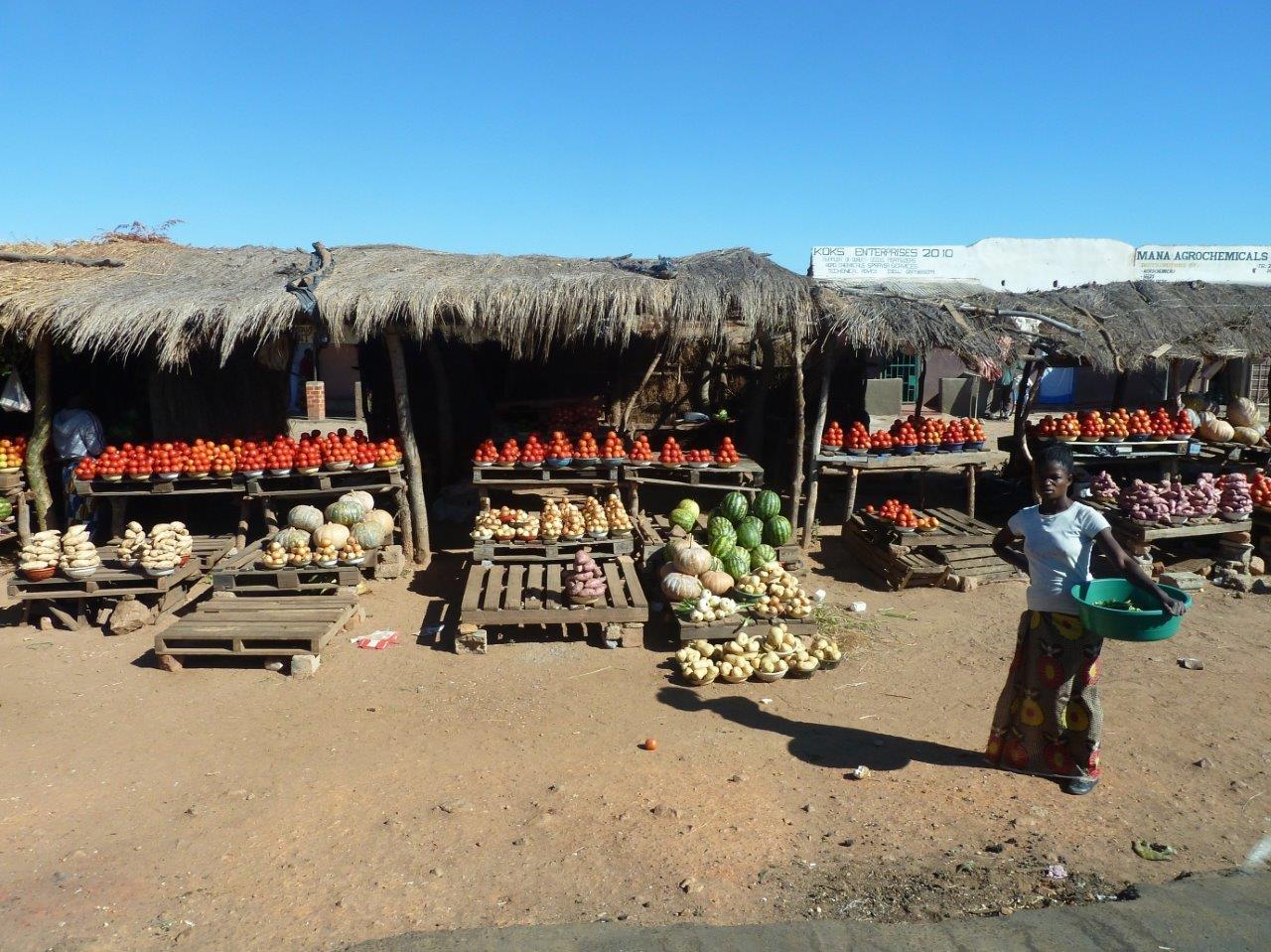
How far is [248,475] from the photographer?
828 centimetres

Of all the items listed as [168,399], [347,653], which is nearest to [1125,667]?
[347,653]

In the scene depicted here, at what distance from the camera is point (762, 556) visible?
791cm

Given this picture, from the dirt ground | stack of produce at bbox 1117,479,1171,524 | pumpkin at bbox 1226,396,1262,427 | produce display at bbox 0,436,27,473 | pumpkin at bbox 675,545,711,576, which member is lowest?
the dirt ground

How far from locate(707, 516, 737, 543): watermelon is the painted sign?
30.8 ft

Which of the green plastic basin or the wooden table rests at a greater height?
the wooden table

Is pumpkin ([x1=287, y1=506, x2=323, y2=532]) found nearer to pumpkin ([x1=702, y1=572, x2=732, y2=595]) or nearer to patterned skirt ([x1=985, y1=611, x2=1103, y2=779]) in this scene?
pumpkin ([x1=702, y1=572, x2=732, y2=595])

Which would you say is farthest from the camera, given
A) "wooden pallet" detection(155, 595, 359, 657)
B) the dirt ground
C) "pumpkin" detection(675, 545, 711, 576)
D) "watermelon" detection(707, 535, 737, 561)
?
"watermelon" detection(707, 535, 737, 561)

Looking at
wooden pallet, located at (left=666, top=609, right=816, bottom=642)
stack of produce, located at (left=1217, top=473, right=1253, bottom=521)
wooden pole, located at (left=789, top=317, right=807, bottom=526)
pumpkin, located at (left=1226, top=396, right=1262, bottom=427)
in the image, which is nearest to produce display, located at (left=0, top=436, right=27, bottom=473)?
wooden pallet, located at (left=666, top=609, right=816, bottom=642)

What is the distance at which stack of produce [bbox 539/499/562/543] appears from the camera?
8031 mm

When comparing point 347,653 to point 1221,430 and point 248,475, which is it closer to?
point 248,475

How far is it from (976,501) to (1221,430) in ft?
9.64

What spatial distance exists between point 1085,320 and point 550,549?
7786 mm

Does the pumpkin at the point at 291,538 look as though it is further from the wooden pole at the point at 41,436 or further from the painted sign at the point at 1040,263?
the painted sign at the point at 1040,263

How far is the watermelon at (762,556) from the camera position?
7879 mm
